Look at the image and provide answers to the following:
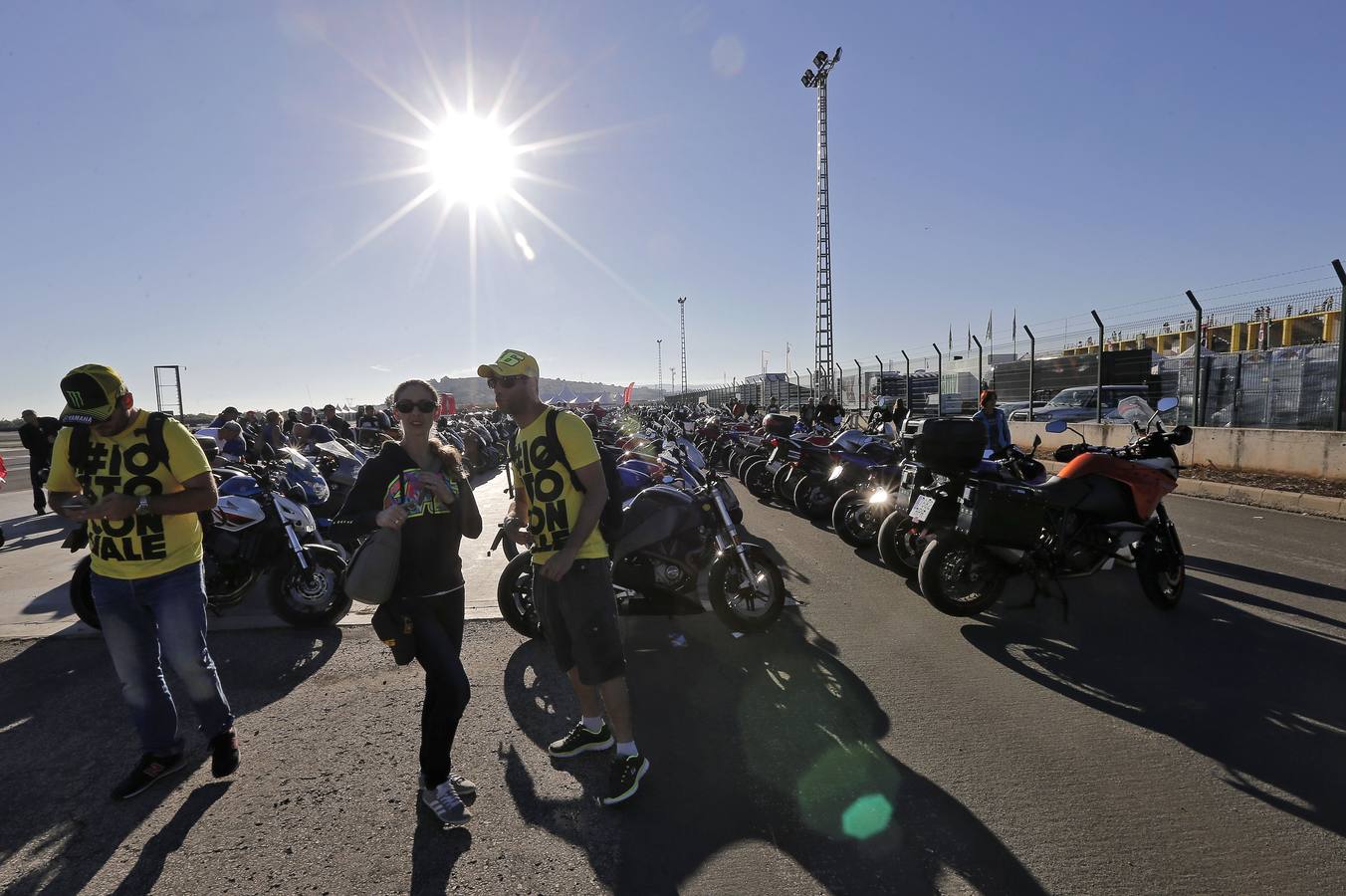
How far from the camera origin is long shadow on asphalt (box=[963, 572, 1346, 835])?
2.89m

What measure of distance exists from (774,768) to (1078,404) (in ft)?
53.6

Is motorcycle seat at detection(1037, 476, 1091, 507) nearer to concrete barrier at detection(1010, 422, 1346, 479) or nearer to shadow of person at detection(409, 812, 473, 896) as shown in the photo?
shadow of person at detection(409, 812, 473, 896)

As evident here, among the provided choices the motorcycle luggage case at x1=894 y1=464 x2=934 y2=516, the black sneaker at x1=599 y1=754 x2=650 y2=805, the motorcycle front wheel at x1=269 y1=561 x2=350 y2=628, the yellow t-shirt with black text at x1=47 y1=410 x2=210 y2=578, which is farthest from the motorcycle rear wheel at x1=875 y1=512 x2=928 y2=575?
the yellow t-shirt with black text at x1=47 y1=410 x2=210 y2=578

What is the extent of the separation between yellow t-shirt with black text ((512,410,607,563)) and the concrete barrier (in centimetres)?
1064

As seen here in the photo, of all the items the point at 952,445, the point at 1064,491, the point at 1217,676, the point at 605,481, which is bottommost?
the point at 1217,676

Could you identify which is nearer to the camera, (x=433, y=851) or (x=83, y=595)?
(x=433, y=851)

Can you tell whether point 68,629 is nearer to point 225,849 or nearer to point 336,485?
point 336,485

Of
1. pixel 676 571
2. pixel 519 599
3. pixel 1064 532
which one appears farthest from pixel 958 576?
pixel 519 599

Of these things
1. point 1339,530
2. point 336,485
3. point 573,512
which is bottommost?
point 1339,530

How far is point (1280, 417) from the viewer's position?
36.3 feet

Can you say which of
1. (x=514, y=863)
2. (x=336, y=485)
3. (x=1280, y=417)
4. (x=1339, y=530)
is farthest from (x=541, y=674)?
(x=1280, y=417)

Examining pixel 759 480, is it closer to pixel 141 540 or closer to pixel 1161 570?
pixel 1161 570

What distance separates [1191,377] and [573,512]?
13.9 m

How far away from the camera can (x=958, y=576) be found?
15.6 feet
